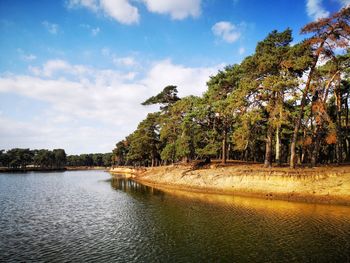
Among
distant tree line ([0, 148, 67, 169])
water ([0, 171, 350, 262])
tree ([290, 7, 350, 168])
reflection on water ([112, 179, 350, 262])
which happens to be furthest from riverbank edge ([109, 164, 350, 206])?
distant tree line ([0, 148, 67, 169])

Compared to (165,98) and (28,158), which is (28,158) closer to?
(28,158)

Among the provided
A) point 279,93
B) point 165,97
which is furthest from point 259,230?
point 165,97

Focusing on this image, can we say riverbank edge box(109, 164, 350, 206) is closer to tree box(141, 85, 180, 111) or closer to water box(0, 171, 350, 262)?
water box(0, 171, 350, 262)

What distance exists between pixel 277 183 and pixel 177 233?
20.5m

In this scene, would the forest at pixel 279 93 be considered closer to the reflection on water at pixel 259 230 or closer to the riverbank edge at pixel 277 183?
the riverbank edge at pixel 277 183

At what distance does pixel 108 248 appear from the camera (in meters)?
17.0

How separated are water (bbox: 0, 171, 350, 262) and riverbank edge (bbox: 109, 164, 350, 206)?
2.44 meters

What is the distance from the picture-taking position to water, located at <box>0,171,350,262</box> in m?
15.6

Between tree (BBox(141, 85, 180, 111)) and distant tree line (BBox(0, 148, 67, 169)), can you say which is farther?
distant tree line (BBox(0, 148, 67, 169))

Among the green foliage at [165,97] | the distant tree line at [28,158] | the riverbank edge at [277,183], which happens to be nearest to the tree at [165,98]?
the green foliage at [165,97]

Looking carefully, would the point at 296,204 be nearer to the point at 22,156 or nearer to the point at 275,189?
the point at 275,189

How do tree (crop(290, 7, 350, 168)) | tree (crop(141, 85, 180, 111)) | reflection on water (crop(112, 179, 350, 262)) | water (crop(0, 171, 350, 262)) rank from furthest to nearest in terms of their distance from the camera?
tree (crop(141, 85, 180, 111)) → tree (crop(290, 7, 350, 168)) → reflection on water (crop(112, 179, 350, 262)) → water (crop(0, 171, 350, 262))

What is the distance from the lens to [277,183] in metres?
35.7

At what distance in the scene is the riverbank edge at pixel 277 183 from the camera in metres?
31.4
